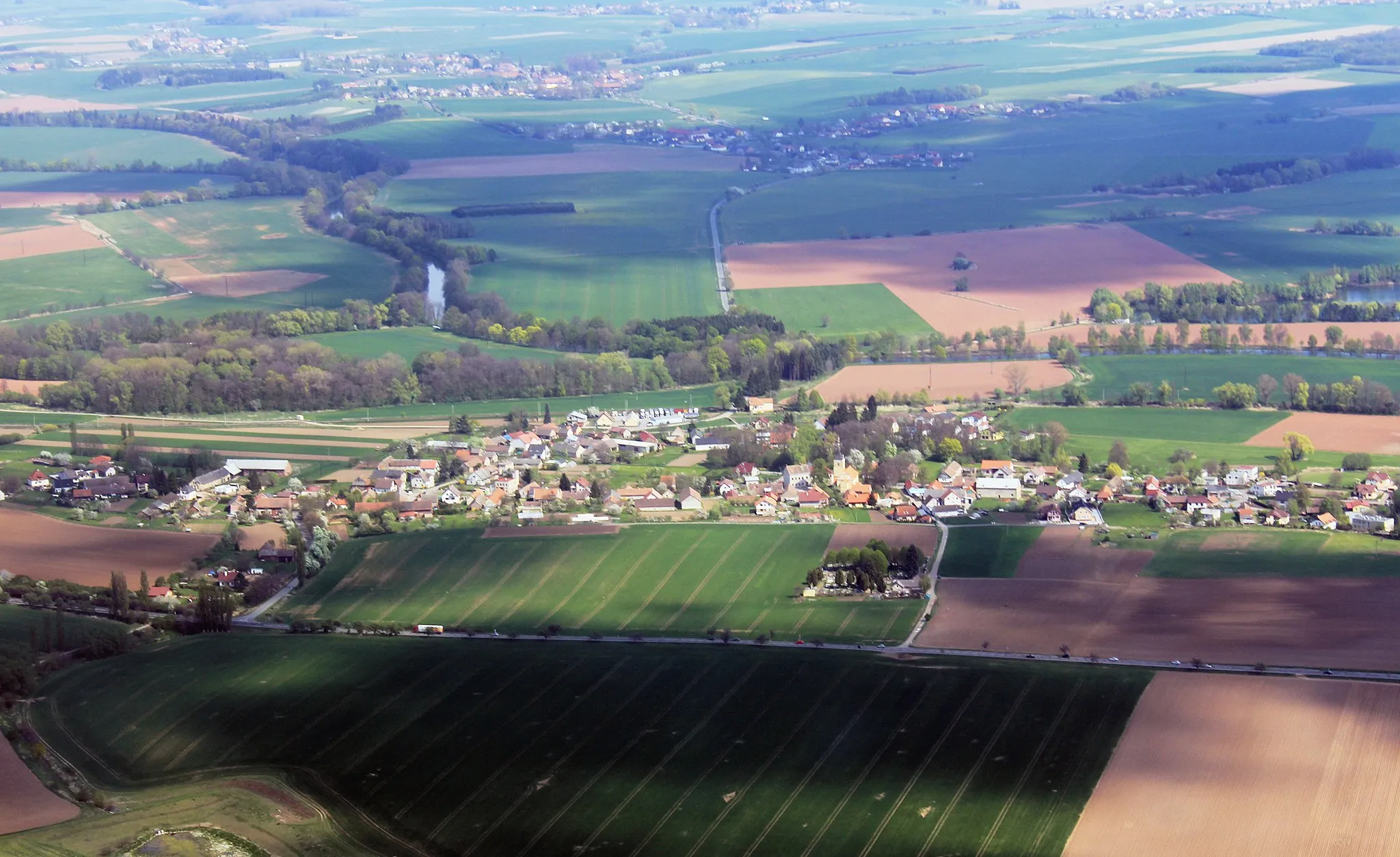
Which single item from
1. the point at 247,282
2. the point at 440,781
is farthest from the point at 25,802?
the point at 247,282

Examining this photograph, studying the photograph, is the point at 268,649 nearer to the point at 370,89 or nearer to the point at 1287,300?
the point at 1287,300

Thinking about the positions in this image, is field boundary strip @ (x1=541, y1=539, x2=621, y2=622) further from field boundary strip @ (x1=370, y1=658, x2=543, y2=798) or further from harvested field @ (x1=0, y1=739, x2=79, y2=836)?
harvested field @ (x1=0, y1=739, x2=79, y2=836)

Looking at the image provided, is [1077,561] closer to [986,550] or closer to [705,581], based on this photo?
[986,550]

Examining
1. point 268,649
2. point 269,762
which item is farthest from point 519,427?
point 269,762

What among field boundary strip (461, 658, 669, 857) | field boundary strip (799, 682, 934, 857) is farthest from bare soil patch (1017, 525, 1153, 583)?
field boundary strip (461, 658, 669, 857)

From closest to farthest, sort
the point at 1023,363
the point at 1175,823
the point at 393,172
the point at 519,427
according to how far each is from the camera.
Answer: the point at 1175,823
the point at 519,427
the point at 1023,363
the point at 393,172
